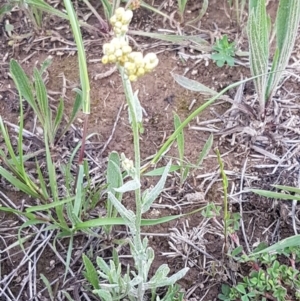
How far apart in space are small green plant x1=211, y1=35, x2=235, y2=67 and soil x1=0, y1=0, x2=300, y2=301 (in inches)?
1.1

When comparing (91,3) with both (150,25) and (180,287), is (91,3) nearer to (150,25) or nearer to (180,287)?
(150,25)

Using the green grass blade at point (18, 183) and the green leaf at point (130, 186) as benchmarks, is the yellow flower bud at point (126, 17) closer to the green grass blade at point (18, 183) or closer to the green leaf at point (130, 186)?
the green leaf at point (130, 186)

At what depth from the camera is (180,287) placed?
53.1 inches

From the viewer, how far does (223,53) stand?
1649 millimetres

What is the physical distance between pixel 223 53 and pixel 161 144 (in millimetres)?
311

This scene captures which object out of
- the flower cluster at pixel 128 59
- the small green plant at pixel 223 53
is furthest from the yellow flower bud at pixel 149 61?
the small green plant at pixel 223 53

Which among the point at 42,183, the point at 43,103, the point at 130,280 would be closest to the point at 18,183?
the point at 42,183

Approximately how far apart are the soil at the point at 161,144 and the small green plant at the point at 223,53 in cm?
3

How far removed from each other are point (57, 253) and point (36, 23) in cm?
68

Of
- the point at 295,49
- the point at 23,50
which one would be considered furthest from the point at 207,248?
the point at 23,50

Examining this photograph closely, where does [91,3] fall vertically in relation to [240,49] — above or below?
above

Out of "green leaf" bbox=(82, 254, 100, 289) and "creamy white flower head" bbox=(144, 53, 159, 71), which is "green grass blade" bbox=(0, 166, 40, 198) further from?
"creamy white flower head" bbox=(144, 53, 159, 71)

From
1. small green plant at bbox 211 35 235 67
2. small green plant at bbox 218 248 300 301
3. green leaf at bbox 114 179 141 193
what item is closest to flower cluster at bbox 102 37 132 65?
green leaf at bbox 114 179 141 193

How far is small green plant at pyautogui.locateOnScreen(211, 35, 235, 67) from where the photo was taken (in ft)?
5.39
